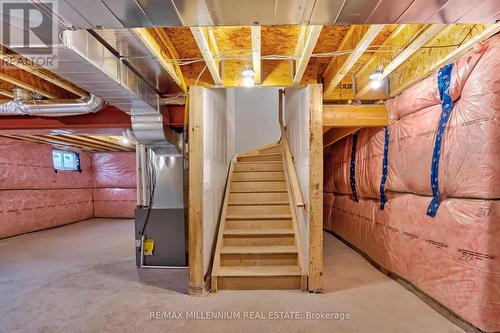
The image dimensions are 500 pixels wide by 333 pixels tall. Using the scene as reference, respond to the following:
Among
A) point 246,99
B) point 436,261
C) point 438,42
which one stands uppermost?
point 246,99

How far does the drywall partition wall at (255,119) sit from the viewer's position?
774 cm

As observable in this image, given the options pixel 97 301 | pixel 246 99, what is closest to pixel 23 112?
pixel 97 301

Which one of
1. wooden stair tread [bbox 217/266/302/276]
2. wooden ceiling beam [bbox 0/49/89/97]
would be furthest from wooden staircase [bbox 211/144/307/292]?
wooden ceiling beam [bbox 0/49/89/97]

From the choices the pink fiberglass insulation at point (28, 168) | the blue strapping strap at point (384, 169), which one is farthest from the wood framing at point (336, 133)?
the pink fiberglass insulation at point (28, 168)

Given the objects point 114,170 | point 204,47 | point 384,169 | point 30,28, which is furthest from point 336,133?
point 114,170

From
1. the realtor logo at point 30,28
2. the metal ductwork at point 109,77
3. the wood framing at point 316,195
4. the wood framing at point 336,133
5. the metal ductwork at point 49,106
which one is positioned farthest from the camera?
the wood framing at point 336,133

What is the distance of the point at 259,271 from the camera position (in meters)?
3.04

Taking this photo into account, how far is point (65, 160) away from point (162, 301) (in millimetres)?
6386

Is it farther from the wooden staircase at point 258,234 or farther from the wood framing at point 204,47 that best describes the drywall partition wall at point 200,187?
the wood framing at point 204,47

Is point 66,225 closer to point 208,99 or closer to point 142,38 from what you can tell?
point 208,99

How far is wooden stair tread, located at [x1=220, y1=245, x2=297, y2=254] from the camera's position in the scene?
10.6ft

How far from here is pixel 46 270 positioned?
12.1 ft

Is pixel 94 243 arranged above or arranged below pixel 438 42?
below

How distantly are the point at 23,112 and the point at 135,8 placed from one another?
295 centimetres
